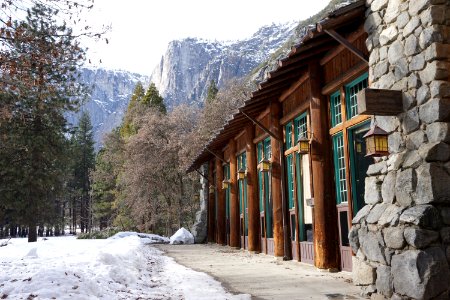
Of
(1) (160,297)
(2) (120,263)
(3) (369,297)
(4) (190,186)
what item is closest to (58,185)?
(4) (190,186)

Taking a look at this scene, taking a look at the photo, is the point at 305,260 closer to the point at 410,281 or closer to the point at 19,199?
the point at 410,281

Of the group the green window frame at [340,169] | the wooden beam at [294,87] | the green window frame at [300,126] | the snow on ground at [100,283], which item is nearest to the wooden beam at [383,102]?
the green window frame at [340,169]

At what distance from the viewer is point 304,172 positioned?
33.4 feet

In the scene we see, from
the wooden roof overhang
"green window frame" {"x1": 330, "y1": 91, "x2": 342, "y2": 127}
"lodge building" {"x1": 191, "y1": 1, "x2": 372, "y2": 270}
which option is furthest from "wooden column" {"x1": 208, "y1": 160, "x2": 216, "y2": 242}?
"green window frame" {"x1": 330, "y1": 91, "x2": 342, "y2": 127}

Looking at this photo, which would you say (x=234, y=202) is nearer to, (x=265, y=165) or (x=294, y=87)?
(x=265, y=165)

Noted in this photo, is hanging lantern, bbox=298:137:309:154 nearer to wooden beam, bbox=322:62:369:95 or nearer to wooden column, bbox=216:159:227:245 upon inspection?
wooden beam, bbox=322:62:369:95

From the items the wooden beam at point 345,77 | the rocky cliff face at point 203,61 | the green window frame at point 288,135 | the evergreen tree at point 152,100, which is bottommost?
the green window frame at point 288,135

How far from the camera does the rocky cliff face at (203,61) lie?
150 metres

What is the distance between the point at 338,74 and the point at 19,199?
26364 millimetres

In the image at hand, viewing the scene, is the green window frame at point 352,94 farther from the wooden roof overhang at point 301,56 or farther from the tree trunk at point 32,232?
the tree trunk at point 32,232

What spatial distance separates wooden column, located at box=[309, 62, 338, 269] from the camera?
8.55 m

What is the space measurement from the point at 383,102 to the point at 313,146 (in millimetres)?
3388

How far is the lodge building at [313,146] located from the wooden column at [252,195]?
0.11ft

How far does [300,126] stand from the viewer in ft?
34.7
